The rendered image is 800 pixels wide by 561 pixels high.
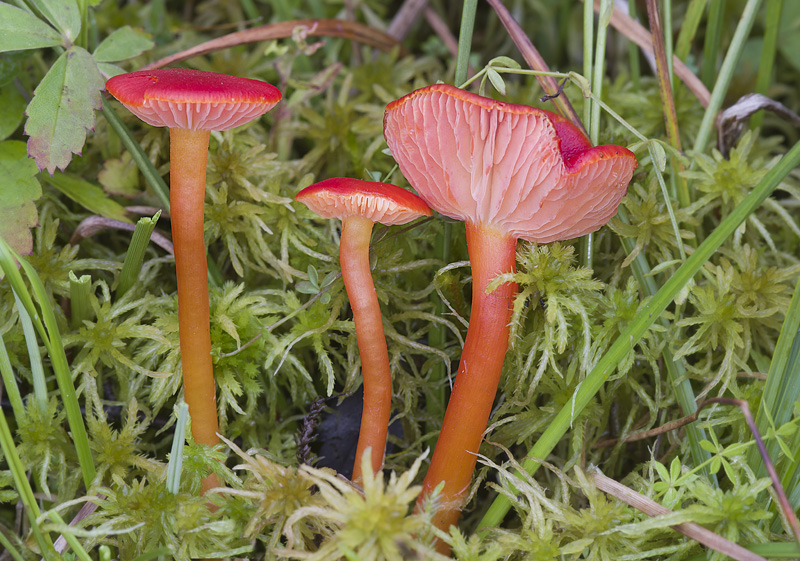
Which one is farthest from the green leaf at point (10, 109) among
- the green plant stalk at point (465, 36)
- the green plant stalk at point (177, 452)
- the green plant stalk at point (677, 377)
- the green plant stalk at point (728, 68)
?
the green plant stalk at point (728, 68)

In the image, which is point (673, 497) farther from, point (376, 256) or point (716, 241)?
point (376, 256)

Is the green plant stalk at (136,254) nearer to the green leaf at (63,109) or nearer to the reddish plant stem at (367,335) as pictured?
the green leaf at (63,109)

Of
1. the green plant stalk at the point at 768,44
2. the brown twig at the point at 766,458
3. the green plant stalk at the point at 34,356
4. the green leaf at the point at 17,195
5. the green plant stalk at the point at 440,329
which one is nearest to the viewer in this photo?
the brown twig at the point at 766,458

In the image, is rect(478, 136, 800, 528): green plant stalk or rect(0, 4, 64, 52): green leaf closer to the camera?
rect(478, 136, 800, 528): green plant stalk

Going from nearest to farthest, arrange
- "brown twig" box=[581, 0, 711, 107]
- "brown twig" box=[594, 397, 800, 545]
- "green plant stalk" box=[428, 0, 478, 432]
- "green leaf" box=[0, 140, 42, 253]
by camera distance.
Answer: "brown twig" box=[594, 397, 800, 545]
"green leaf" box=[0, 140, 42, 253]
"green plant stalk" box=[428, 0, 478, 432]
"brown twig" box=[581, 0, 711, 107]

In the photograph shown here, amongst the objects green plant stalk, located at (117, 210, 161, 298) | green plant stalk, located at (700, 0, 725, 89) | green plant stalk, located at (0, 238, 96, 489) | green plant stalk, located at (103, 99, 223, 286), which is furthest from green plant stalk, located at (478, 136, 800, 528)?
green plant stalk, located at (103, 99, 223, 286)

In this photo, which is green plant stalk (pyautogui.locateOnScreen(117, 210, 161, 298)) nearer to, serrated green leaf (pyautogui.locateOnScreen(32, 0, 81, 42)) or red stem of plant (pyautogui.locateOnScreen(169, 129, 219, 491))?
red stem of plant (pyautogui.locateOnScreen(169, 129, 219, 491))
